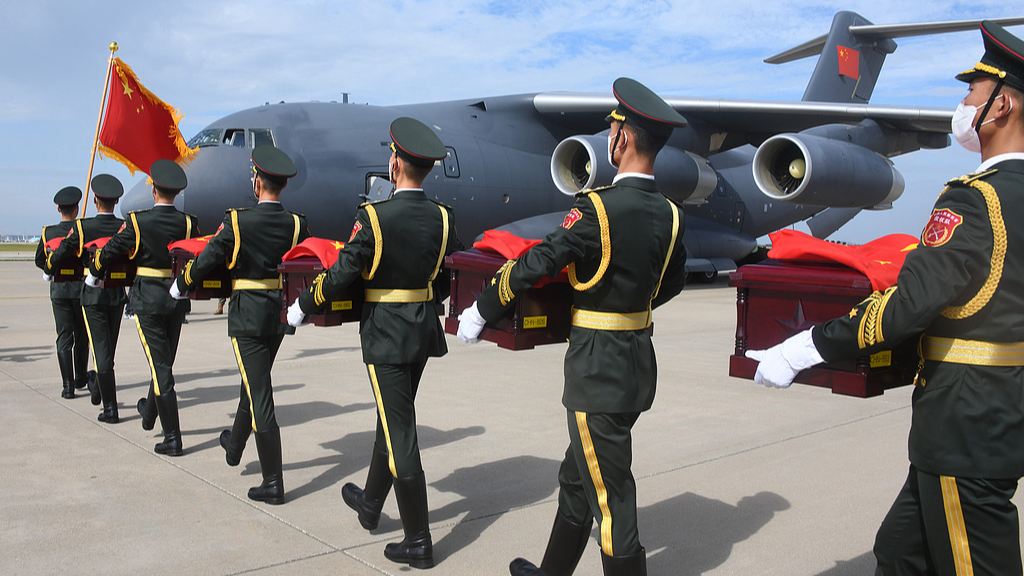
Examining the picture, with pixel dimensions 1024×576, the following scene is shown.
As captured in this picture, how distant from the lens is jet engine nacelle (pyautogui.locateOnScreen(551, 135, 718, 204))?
12.2 meters

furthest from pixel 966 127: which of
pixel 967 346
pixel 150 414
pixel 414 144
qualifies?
pixel 150 414

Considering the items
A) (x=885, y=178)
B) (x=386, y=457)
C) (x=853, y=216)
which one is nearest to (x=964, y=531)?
(x=386, y=457)

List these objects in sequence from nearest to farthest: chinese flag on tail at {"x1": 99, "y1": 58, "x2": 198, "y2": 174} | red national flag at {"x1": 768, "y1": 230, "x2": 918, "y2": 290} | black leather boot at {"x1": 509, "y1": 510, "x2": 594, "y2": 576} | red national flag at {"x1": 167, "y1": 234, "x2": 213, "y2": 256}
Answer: red national flag at {"x1": 768, "y1": 230, "x2": 918, "y2": 290} → black leather boot at {"x1": 509, "y1": 510, "x2": 594, "y2": 576} → red national flag at {"x1": 167, "y1": 234, "x2": 213, "y2": 256} → chinese flag on tail at {"x1": 99, "y1": 58, "x2": 198, "y2": 174}

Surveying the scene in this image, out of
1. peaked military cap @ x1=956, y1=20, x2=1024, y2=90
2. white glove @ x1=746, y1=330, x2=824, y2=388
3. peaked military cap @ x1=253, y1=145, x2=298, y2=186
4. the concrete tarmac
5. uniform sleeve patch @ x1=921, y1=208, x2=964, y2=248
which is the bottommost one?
the concrete tarmac

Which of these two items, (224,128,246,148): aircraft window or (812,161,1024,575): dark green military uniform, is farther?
(224,128,246,148): aircraft window

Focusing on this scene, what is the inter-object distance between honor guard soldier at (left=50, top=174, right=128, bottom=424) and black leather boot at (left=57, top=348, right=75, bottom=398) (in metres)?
0.21

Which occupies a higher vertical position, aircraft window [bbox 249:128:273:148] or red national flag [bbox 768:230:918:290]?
aircraft window [bbox 249:128:273:148]

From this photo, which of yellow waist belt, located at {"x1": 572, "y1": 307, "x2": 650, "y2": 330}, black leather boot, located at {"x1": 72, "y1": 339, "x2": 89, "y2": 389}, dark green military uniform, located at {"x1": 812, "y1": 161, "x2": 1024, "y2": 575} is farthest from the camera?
black leather boot, located at {"x1": 72, "y1": 339, "x2": 89, "y2": 389}

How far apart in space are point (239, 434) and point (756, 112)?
1211cm

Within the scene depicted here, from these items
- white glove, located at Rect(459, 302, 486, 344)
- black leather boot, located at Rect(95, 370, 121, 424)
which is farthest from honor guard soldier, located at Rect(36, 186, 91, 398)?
white glove, located at Rect(459, 302, 486, 344)

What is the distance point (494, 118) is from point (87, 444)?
1051 centimetres

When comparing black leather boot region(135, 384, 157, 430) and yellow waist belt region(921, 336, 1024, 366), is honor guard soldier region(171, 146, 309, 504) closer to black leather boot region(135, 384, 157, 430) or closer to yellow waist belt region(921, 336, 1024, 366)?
black leather boot region(135, 384, 157, 430)

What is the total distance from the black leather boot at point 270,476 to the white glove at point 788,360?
2.57 meters

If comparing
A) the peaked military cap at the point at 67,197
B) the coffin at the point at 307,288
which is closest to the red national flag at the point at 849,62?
the peaked military cap at the point at 67,197
